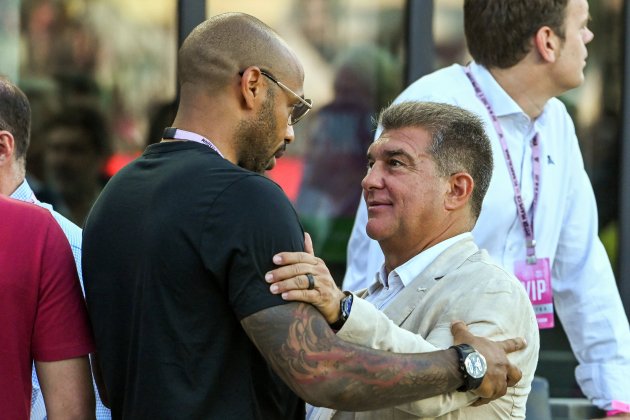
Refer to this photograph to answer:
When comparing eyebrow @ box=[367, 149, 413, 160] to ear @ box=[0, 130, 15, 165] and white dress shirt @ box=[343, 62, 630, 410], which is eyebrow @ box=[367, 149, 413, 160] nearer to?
white dress shirt @ box=[343, 62, 630, 410]

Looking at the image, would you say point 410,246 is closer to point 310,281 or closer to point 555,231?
point 310,281

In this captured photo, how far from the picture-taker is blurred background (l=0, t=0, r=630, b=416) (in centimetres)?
574

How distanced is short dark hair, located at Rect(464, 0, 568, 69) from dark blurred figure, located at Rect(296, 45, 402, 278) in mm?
1826

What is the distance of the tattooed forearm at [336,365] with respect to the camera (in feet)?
8.19

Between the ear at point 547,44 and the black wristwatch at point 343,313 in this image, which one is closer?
the black wristwatch at point 343,313

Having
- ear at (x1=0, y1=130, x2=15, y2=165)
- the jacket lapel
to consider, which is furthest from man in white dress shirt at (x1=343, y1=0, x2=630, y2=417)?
ear at (x1=0, y1=130, x2=15, y2=165)

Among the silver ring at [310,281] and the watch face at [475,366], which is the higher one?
the silver ring at [310,281]

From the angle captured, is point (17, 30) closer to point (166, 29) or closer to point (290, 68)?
point (166, 29)

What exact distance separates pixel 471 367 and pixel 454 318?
8.2 inches

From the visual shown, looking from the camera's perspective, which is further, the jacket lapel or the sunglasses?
the jacket lapel

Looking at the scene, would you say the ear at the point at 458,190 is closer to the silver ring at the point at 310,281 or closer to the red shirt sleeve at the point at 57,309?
the silver ring at the point at 310,281

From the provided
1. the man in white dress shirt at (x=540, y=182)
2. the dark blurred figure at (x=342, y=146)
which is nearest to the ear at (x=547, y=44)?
the man in white dress shirt at (x=540, y=182)

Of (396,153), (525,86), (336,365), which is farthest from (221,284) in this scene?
(525,86)

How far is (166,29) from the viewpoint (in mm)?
5762
